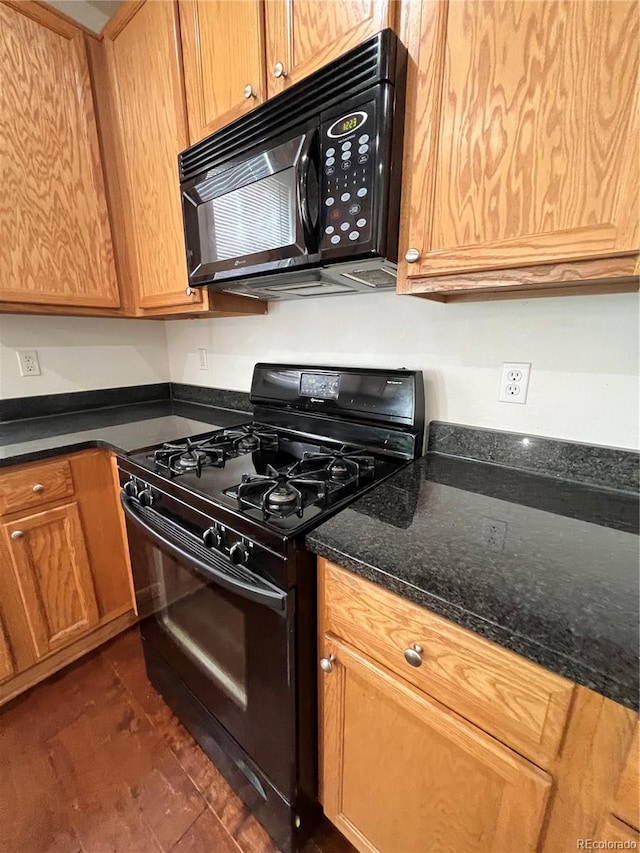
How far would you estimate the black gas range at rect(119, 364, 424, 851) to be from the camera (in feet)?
2.43

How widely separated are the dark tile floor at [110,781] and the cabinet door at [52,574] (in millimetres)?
221

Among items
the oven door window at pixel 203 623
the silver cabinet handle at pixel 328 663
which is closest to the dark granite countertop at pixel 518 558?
the silver cabinet handle at pixel 328 663

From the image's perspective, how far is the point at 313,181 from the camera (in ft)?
2.65

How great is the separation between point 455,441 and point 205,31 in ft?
4.50

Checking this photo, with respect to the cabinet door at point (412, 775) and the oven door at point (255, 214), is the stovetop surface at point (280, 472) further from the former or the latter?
the oven door at point (255, 214)

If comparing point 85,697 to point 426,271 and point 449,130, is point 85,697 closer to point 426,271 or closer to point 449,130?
point 426,271

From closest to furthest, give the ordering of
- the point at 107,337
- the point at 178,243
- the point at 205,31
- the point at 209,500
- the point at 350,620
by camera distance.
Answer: the point at 350,620, the point at 209,500, the point at 205,31, the point at 178,243, the point at 107,337

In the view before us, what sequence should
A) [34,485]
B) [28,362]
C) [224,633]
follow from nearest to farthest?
[224,633], [34,485], [28,362]

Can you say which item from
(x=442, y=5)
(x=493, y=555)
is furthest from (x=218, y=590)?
(x=442, y=5)

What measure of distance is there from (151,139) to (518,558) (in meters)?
1.71

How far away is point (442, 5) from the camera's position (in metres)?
0.66

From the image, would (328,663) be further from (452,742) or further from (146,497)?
(146,497)

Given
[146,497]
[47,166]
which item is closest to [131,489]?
[146,497]

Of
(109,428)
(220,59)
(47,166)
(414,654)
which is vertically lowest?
(414,654)
